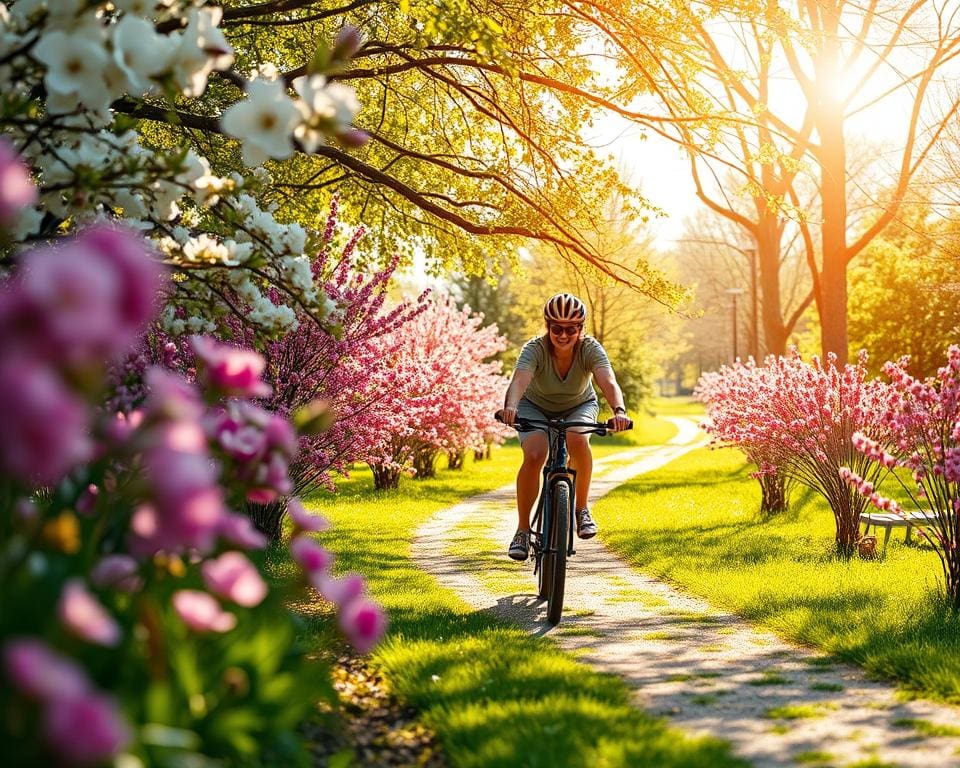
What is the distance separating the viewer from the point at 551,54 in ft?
28.0

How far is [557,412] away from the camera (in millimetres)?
7148

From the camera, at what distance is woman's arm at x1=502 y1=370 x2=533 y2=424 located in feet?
20.8

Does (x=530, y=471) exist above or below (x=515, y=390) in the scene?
below

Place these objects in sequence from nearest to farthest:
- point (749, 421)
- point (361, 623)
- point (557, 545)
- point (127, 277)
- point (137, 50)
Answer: point (127, 277) → point (361, 623) → point (137, 50) → point (557, 545) → point (749, 421)

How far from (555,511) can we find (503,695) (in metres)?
2.25

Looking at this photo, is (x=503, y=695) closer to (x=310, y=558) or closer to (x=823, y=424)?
(x=310, y=558)

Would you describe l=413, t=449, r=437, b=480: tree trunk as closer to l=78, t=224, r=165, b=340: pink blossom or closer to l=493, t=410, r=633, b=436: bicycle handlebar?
l=493, t=410, r=633, b=436: bicycle handlebar

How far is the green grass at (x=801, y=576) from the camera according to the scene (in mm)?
5301

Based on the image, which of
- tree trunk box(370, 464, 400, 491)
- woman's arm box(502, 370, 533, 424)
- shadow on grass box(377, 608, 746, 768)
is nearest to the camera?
shadow on grass box(377, 608, 746, 768)

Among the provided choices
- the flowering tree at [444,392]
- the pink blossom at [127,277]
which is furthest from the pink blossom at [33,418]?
the flowering tree at [444,392]

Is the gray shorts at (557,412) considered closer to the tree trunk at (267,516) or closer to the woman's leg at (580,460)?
the woman's leg at (580,460)

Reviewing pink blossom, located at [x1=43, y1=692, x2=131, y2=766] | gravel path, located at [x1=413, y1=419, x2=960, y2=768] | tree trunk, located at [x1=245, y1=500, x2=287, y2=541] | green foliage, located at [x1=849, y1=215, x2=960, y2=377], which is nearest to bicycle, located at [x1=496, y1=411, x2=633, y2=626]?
gravel path, located at [x1=413, y1=419, x2=960, y2=768]

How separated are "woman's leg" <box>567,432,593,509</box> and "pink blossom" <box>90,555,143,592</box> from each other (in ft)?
14.4

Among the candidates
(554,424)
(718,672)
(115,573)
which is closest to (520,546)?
(554,424)
